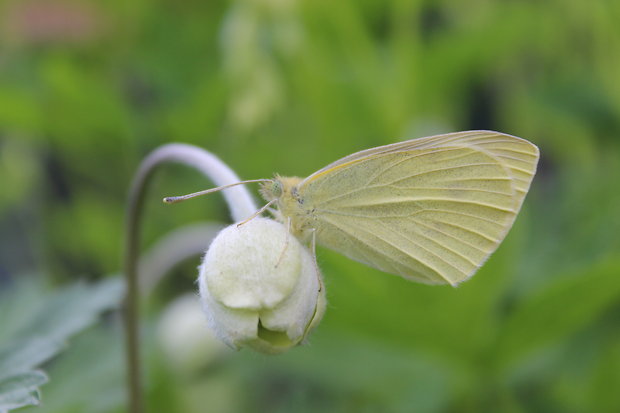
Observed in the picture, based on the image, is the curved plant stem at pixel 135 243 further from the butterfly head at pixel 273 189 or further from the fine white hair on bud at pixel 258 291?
the fine white hair on bud at pixel 258 291

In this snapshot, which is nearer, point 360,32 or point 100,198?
point 360,32

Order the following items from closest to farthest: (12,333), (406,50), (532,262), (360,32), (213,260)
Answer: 1. (213,260)
2. (12,333)
3. (532,262)
4. (406,50)
5. (360,32)

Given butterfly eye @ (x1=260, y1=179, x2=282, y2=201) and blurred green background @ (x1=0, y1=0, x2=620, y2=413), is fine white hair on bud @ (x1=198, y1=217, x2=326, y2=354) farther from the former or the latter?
blurred green background @ (x1=0, y1=0, x2=620, y2=413)

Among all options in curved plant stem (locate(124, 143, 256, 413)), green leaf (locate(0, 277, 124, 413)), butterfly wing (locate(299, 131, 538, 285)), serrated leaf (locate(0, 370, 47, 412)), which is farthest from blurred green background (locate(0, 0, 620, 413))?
serrated leaf (locate(0, 370, 47, 412))

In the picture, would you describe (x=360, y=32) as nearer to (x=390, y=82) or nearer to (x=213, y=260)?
(x=390, y=82)

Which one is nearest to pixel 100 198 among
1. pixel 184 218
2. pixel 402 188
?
pixel 184 218

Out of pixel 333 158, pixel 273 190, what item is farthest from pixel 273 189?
pixel 333 158

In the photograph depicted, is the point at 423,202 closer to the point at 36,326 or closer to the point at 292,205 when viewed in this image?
the point at 292,205
